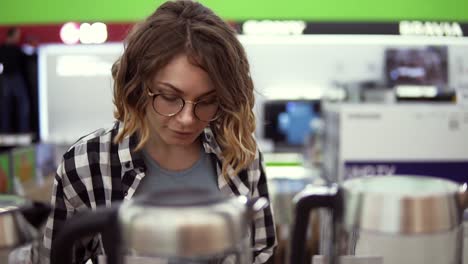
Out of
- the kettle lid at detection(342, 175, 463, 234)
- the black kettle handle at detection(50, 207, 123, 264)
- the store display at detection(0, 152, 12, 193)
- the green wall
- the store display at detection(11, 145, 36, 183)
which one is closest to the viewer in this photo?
the black kettle handle at detection(50, 207, 123, 264)

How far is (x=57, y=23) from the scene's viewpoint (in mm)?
2016

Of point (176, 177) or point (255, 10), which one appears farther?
point (255, 10)

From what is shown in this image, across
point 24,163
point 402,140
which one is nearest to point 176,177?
point 402,140

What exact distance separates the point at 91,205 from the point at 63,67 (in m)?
4.09

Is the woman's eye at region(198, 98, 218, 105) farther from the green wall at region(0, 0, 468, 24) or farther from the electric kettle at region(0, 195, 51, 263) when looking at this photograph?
the green wall at region(0, 0, 468, 24)

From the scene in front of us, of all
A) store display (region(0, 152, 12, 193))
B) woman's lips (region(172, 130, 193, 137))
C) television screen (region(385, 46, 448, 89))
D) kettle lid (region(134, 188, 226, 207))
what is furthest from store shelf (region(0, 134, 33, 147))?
kettle lid (region(134, 188, 226, 207))

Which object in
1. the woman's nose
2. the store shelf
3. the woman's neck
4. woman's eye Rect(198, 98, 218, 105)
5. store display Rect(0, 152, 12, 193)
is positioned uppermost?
woman's eye Rect(198, 98, 218, 105)

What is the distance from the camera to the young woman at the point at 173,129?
1.02 m

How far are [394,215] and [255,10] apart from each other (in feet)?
4.64

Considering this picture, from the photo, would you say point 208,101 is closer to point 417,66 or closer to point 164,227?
point 164,227

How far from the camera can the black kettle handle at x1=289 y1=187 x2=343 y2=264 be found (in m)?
0.75

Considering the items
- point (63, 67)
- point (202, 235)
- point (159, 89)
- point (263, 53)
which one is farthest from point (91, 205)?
point (263, 53)

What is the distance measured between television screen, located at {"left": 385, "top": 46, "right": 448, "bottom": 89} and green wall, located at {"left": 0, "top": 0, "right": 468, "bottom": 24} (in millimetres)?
1307

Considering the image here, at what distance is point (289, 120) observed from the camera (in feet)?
15.9
